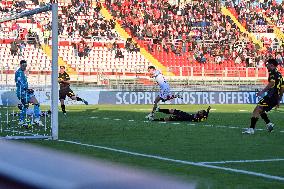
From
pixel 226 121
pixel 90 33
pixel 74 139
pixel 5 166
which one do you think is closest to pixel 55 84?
pixel 74 139

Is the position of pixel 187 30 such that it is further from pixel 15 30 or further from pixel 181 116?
pixel 181 116

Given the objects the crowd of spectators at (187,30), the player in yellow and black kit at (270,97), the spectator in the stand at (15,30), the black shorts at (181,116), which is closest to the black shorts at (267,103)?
the player in yellow and black kit at (270,97)

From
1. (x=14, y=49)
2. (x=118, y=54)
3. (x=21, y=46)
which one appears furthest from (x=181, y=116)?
(x=118, y=54)

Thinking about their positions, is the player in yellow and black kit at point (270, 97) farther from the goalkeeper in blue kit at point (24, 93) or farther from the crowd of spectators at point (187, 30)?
the crowd of spectators at point (187, 30)

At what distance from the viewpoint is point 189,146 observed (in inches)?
537

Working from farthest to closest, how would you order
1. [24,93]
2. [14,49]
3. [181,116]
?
[14,49] → [181,116] → [24,93]

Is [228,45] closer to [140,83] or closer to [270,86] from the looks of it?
[140,83]

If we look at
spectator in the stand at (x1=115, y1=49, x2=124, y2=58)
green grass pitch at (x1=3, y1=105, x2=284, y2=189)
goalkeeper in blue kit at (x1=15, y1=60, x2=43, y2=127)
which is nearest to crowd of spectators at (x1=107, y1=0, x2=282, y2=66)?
spectator in the stand at (x1=115, y1=49, x2=124, y2=58)

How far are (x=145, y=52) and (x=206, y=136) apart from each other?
32706mm

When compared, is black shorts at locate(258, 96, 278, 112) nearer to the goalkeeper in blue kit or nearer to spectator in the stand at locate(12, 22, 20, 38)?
the goalkeeper in blue kit

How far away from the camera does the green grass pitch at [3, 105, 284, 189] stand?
30.7 ft

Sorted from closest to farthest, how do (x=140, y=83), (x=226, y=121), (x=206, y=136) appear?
(x=206, y=136)
(x=226, y=121)
(x=140, y=83)

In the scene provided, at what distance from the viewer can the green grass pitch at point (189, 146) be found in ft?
30.7

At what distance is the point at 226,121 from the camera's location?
22.3 metres
